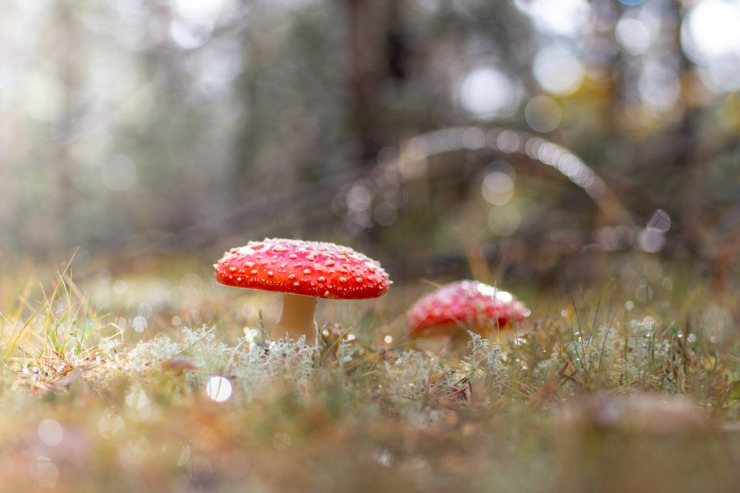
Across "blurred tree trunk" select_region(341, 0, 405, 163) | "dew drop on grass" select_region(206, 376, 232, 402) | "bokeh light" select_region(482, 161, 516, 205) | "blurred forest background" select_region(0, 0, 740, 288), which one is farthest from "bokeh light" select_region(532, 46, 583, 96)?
"dew drop on grass" select_region(206, 376, 232, 402)

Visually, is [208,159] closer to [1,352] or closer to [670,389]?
[1,352]

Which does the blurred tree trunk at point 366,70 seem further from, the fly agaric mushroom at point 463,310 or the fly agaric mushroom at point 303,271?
the fly agaric mushroom at point 303,271

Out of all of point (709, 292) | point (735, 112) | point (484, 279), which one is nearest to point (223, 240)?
point (484, 279)

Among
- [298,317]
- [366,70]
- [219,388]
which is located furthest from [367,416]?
[366,70]

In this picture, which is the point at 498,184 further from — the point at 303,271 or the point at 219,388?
the point at 219,388

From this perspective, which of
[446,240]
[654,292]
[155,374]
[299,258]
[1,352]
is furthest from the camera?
[446,240]

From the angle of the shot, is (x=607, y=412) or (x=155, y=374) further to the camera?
(x=155, y=374)
